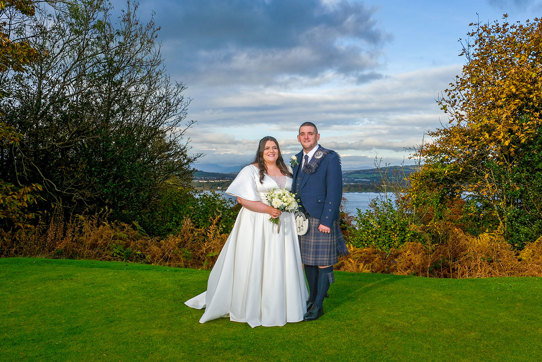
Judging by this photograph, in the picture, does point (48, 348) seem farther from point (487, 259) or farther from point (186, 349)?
point (487, 259)

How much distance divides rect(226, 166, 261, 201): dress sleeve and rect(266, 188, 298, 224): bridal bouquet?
0.20 metres

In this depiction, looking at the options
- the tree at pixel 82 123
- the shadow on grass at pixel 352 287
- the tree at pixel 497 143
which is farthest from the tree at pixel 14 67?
the tree at pixel 497 143

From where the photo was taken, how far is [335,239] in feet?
16.8

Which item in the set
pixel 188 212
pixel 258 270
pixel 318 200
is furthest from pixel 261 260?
pixel 188 212

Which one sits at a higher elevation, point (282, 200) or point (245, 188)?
point (245, 188)

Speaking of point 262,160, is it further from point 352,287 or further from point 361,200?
point 361,200

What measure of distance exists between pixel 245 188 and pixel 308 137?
0.91 metres

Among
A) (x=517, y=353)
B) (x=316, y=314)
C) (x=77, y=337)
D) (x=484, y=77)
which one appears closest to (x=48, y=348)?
(x=77, y=337)

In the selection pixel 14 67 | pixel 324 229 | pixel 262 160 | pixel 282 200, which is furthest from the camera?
pixel 14 67

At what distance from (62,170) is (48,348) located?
9.05 meters

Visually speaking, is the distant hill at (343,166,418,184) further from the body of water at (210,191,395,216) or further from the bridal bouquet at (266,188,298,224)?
the bridal bouquet at (266,188,298,224)

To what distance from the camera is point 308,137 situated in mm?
5031

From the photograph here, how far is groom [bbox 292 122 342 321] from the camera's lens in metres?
4.93

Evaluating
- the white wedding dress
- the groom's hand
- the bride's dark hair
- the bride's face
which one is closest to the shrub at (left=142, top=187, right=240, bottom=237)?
the white wedding dress
